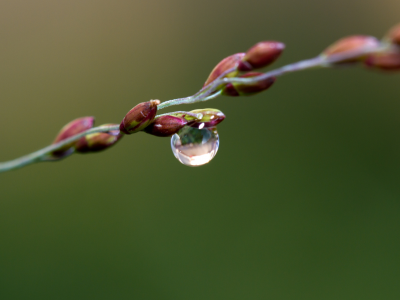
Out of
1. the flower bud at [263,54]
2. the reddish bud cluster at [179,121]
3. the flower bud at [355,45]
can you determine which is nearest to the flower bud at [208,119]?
the reddish bud cluster at [179,121]

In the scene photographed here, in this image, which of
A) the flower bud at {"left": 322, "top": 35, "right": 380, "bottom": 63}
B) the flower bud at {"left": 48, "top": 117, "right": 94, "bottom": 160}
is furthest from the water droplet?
the flower bud at {"left": 322, "top": 35, "right": 380, "bottom": 63}

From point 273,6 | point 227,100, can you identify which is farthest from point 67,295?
point 273,6

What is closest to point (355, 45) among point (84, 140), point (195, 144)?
point (195, 144)

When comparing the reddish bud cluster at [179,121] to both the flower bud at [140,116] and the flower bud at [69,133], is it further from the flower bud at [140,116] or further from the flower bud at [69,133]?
the flower bud at [69,133]

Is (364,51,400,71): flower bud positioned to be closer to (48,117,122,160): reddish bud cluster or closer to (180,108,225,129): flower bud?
(180,108,225,129): flower bud

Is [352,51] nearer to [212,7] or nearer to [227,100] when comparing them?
[227,100]

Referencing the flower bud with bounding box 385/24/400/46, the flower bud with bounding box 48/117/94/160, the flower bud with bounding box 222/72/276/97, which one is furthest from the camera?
the flower bud with bounding box 48/117/94/160

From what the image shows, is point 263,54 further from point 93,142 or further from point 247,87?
point 93,142
